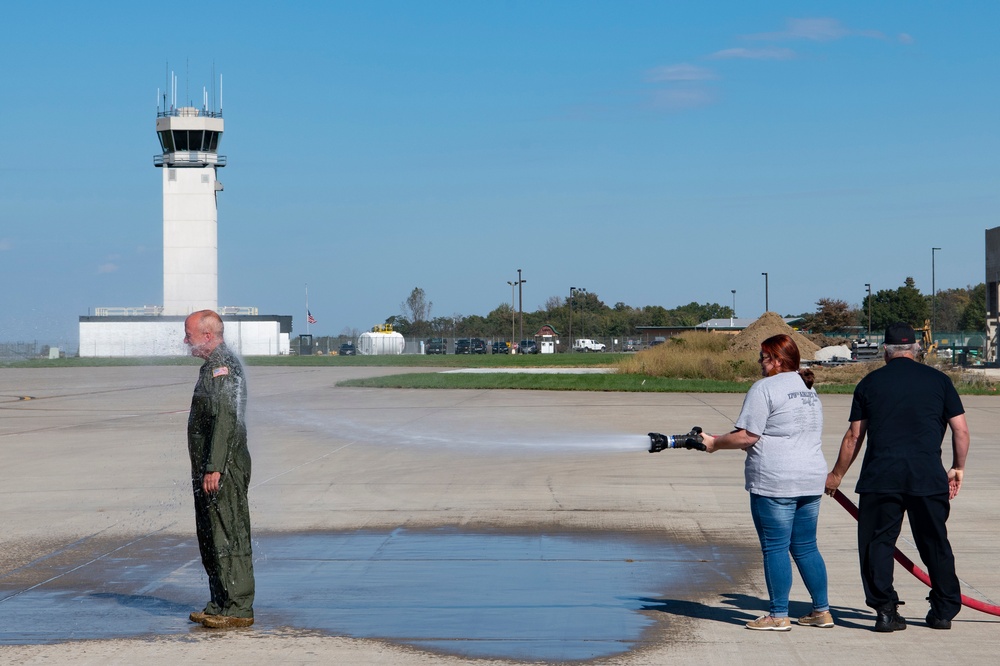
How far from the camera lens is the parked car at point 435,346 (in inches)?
4149

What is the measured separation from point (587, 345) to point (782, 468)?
109635 millimetres

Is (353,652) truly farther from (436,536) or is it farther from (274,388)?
(274,388)

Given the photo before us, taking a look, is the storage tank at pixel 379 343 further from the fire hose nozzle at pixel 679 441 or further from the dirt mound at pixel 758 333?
the fire hose nozzle at pixel 679 441

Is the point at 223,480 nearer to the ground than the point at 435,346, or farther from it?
nearer to the ground

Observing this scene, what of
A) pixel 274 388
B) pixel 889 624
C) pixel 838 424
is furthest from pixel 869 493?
pixel 274 388

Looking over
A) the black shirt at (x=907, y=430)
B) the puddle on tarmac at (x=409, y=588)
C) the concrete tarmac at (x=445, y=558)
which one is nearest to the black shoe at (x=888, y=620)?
the concrete tarmac at (x=445, y=558)

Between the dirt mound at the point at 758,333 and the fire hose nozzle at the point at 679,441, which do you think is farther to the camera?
the dirt mound at the point at 758,333

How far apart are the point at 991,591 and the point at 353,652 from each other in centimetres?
435

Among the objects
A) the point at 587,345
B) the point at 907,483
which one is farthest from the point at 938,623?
the point at 587,345

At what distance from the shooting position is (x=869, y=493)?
6.47 metres

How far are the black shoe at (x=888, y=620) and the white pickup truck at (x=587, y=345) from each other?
108 metres

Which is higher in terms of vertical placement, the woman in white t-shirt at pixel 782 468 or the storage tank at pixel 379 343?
the storage tank at pixel 379 343

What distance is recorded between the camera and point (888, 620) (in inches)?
249

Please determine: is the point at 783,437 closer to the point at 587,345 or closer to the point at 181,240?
the point at 181,240
